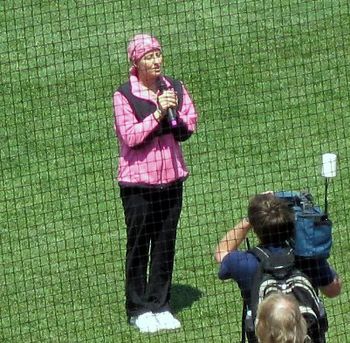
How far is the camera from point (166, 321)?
404 inches

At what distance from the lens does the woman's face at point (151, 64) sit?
9.88m

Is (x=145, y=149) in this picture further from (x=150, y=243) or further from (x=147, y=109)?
(x=150, y=243)

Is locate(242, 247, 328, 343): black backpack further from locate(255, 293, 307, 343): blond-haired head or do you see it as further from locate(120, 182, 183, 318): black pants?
locate(120, 182, 183, 318): black pants

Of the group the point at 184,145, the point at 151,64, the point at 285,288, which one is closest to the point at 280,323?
the point at 285,288

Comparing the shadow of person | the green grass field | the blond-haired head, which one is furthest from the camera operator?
the shadow of person

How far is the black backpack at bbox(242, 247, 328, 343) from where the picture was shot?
7832 millimetres

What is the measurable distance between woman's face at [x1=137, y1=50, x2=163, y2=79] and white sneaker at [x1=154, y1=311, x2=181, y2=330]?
166cm

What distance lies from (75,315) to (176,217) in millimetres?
1065

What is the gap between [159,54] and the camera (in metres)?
9.91

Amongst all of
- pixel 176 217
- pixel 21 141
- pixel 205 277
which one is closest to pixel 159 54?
pixel 176 217

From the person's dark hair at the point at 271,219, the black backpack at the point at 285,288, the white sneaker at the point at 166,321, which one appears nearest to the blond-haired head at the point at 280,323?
the black backpack at the point at 285,288

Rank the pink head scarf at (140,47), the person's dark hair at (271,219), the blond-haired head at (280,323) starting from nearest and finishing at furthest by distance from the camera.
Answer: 1. the blond-haired head at (280,323)
2. the person's dark hair at (271,219)
3. the pink head scarf at (140,47)

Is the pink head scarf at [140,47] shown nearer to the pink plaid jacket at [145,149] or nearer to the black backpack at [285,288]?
the pink plaid jacket at [145,149]

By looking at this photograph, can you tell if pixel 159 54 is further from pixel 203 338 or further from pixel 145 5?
pixel 145 5
